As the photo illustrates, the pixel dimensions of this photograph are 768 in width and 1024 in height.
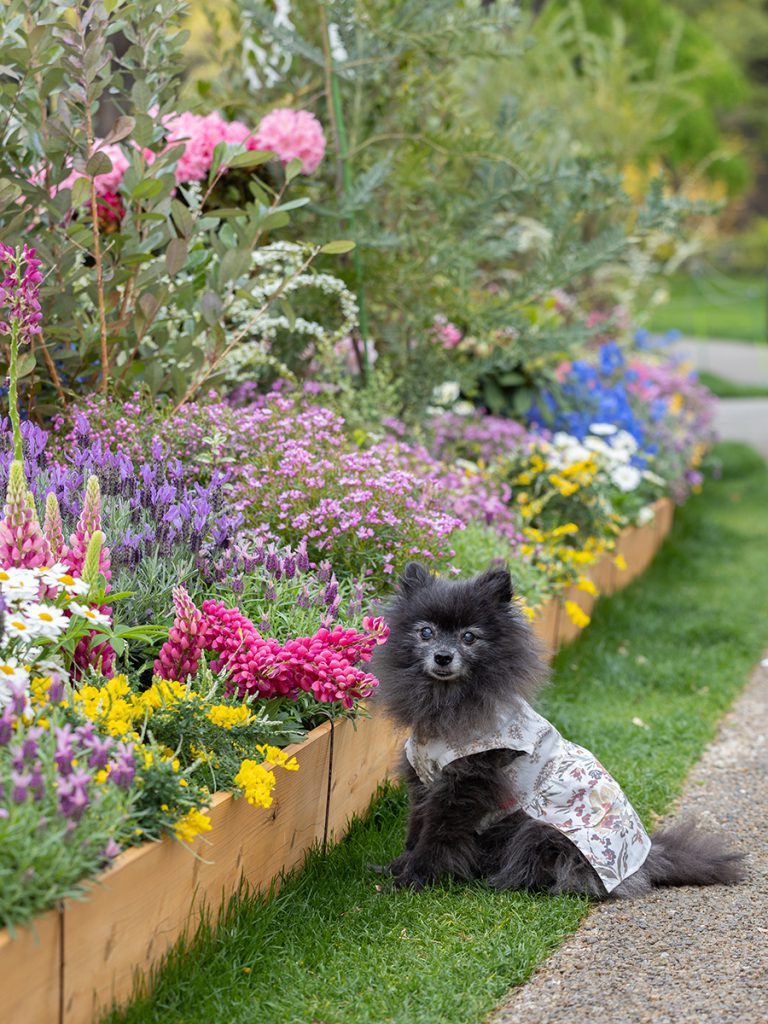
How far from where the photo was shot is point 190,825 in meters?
2.96

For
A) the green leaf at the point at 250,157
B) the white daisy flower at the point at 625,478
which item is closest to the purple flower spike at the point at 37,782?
the green leaf at the point at 250,157

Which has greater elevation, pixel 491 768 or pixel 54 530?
pixel 54 530

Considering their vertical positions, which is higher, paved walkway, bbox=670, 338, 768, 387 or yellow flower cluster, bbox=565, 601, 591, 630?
yellow flower cluster, bbox=565, 601, 591, 630

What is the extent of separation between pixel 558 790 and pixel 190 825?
115 centimetres

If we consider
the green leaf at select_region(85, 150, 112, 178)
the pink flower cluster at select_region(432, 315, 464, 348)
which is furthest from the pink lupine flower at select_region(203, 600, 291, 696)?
the pink flower cluster at select_region(432, 315, 464, 348)

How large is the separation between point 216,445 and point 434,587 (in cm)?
131

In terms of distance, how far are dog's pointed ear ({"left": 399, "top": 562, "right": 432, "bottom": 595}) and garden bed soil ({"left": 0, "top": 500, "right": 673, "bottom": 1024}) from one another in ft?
1.66

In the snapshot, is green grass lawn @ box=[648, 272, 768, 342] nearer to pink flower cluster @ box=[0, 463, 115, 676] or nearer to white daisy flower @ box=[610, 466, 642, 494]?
white daisy flower @ box=[610, 466, 642, 494]

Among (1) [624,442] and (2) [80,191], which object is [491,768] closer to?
(2) [80,191]

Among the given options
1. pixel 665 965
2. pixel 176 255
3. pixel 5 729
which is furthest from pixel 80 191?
pixel 665 965

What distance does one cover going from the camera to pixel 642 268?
11.2 m

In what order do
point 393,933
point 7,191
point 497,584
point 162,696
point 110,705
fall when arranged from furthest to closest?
point 7,191
point 497,584
point 393,933
point 162,696
point 110,705

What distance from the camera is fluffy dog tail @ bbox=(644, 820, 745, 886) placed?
3719 mm

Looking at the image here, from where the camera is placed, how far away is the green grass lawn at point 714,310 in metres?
24.9
